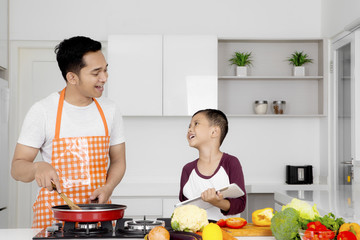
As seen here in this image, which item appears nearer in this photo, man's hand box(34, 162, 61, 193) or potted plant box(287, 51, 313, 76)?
man's hand box(34, 162, 61, 193)

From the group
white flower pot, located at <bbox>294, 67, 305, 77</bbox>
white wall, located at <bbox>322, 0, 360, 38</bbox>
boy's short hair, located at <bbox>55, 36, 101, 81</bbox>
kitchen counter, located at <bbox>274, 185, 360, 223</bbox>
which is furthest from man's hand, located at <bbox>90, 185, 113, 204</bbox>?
white flower pot, located at <bbox>294, 67, 305, 77</bbox>

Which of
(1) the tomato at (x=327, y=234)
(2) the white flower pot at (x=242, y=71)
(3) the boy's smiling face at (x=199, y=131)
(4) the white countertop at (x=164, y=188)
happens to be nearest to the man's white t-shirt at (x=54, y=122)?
(3) the boy's smiling face at (x=199, y=131)

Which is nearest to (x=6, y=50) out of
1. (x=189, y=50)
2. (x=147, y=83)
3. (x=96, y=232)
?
(x=147, y=83)

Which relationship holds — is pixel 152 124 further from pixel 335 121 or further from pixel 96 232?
pixel 96 232

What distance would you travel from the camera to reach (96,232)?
1.73 meters

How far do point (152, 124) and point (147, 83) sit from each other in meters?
0.49

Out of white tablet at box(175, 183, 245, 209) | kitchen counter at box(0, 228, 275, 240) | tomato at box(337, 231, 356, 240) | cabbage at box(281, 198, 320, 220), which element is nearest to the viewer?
tomato at box(337, 231, 356, 240)

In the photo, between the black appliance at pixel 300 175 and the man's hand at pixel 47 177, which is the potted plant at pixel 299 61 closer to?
the black appliance at pixel 300 175

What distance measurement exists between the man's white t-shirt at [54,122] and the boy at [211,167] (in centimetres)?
42

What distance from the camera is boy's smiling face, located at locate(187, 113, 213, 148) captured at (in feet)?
7.79

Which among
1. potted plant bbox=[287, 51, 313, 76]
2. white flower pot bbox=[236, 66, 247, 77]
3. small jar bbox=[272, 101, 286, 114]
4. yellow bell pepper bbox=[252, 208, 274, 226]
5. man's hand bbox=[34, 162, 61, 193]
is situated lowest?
yellow bell pepper bbox=[252, 208, 274, 226]

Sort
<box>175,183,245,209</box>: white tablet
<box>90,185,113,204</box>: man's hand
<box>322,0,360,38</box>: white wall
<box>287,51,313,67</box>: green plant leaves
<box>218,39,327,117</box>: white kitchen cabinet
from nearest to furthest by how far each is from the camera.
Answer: <box>175,183,245,209</box>: white tablet < <box>90,185,113,204</box>: man's hand < <box>322,0,360,38</box>: white wall < <box>287,51,313,67</box>: green plant leaves < <box>218,39,327,117</box>: white kitchen cabinet

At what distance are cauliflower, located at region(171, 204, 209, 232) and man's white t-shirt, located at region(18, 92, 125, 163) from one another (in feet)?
2.80

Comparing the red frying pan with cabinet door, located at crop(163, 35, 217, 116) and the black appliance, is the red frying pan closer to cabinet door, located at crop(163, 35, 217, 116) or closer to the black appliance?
cabinet door, located at crop(163, 35, 217, 116)
